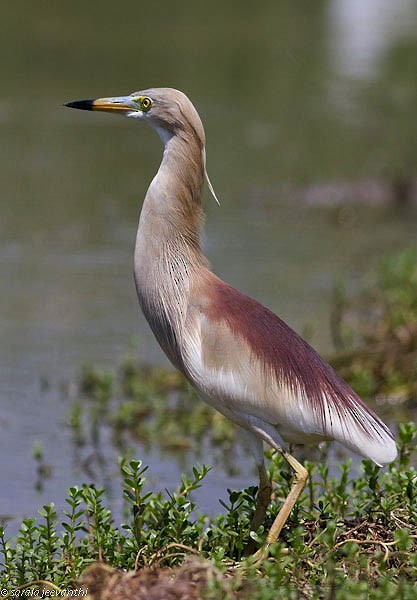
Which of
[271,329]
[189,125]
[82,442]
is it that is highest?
[189,125]

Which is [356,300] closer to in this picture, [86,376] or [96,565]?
[86,376]

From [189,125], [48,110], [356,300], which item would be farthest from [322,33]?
[189,125]

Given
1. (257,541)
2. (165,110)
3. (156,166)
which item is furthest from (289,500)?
(156,166)

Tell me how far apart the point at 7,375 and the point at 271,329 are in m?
3.02

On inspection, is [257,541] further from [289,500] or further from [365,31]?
[365,31]

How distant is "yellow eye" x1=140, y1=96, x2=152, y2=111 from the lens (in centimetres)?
455

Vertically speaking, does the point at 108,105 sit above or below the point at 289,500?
above

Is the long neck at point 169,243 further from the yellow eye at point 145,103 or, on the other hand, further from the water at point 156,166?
the water at point 156,166

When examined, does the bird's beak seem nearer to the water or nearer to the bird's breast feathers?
the bird's breast feathers

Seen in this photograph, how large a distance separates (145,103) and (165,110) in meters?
0.09

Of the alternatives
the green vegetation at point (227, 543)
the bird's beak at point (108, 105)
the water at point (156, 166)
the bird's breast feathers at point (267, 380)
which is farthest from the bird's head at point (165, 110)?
the water at point (156, 166)

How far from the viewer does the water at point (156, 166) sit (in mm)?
7414

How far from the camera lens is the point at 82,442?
6305mm

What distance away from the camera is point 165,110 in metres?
4.52
